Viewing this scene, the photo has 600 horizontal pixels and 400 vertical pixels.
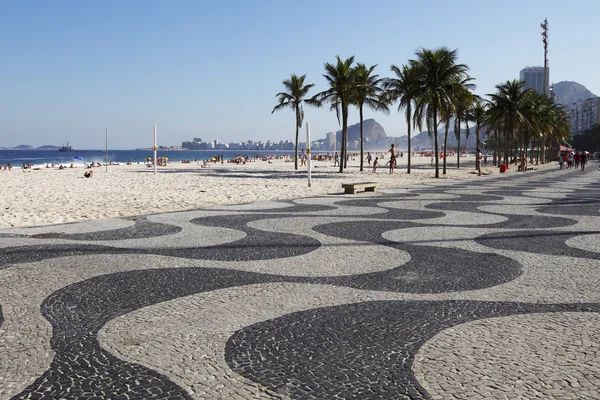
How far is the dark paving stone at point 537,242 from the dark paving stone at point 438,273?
0.80 meters

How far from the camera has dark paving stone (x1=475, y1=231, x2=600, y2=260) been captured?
712 cm

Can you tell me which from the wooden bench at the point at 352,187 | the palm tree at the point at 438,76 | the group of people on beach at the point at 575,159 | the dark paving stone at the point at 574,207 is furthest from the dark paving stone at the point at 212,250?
the group of people on beach at the point at 575,159

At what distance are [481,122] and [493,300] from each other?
5638cm

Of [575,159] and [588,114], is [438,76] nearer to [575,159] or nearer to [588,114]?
[575,159]

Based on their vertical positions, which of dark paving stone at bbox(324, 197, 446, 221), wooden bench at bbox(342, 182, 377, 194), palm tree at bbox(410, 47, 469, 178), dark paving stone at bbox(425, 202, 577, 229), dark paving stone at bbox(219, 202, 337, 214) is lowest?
dark paving stone at bbox(425, 202, 577, 229)

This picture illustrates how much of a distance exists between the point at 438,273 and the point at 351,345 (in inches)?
97.7

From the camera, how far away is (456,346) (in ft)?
12.1

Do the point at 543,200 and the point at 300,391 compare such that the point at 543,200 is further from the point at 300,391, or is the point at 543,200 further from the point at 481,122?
→ the point at 481,122

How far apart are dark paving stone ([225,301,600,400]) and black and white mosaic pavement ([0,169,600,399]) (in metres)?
0.01

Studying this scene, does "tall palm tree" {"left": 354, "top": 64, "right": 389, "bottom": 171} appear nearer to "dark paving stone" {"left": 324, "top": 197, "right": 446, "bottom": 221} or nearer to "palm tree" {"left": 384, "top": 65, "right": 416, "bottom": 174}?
"palm tree" {"left": 384, "top": 65, "right": 416, "bottom": 174}

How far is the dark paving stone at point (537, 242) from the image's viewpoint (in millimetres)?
7125

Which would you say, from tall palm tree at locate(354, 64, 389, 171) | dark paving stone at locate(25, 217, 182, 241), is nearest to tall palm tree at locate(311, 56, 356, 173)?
tall palm tree at locate(354, 64, 389, 171)

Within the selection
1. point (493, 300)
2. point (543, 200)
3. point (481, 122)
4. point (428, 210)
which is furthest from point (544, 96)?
point (493, 300)

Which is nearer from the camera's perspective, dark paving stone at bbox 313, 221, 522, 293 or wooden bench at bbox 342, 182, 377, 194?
dark paving stone at bbox 313, 221, 522, 293
